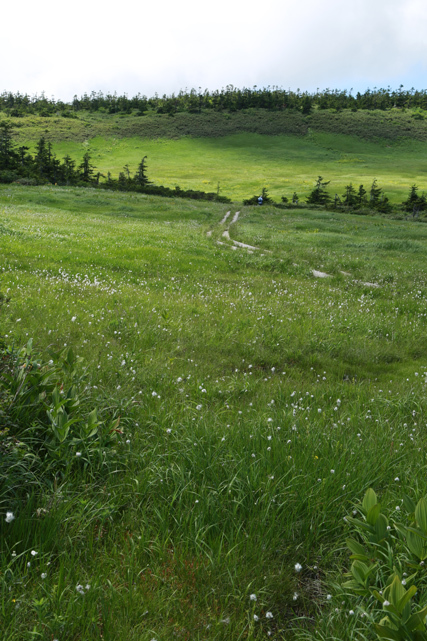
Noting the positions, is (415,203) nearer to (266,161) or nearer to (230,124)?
(266,161)

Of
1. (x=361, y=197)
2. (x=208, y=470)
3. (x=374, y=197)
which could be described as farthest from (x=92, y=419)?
(x=374, y=197)

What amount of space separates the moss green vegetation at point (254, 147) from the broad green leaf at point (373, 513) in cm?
8070

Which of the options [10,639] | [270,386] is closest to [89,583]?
[10,639]

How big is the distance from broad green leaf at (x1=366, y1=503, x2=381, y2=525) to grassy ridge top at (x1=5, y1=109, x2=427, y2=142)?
15359 cm

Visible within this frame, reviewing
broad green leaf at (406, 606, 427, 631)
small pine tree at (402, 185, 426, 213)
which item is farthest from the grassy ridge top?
broad green leaf at (406, 606, 427, 631)

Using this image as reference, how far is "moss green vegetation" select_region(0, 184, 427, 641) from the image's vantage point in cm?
238

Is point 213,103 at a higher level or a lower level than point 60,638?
higher

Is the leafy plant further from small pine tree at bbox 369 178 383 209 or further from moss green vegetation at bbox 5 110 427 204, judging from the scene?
moss green vegetation at bbox 5 110 427 204

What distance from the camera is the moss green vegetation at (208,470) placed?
2377 mm

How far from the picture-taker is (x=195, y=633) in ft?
7.48

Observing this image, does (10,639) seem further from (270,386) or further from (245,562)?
(270,386)

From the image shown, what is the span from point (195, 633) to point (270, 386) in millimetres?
3825

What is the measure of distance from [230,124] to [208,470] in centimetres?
18543

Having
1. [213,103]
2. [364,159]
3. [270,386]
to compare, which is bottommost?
[270,386]
